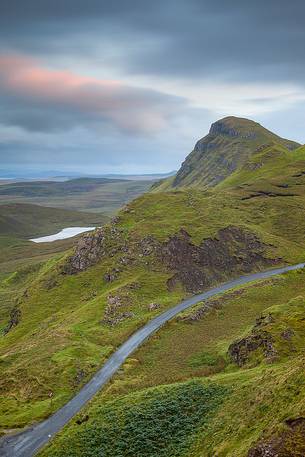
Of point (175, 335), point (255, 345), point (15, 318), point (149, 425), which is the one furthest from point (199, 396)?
Result: point (15, 318)

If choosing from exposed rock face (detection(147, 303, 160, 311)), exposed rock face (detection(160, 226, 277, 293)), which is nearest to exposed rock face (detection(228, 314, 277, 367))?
exposed rock face (detection(147, 303, 160, 311))

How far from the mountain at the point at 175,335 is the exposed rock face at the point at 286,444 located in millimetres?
102

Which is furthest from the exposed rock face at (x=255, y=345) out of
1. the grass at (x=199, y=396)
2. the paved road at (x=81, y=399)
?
the paved road at (x=81, y=399)

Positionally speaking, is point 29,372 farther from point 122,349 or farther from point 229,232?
point 229,232

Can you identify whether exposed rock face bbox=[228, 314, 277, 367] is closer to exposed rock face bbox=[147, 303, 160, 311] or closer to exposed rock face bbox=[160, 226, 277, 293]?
exposed rock face bbox=[147, 303, 160, 311]

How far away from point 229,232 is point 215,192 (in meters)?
45.8

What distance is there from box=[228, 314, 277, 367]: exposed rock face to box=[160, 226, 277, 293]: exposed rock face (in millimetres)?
44570

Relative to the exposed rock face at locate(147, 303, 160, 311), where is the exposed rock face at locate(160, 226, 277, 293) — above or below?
above

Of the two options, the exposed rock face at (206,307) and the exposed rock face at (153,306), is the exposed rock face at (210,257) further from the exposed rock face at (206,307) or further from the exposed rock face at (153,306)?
the exposed rock face at (206,307)

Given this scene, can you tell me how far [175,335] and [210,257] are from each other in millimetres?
46057

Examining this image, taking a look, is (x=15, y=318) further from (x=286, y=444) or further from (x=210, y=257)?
(x=286, y=444)

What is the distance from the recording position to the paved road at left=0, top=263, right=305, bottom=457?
57.9m

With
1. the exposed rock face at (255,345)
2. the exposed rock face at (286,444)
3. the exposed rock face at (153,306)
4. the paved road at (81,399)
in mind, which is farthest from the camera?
the exposed rock face at (153,306)

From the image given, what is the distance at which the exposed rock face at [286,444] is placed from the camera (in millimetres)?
33250
